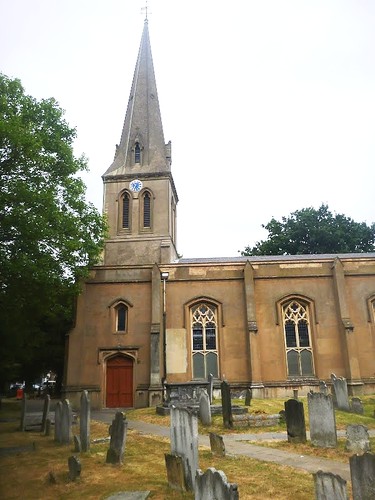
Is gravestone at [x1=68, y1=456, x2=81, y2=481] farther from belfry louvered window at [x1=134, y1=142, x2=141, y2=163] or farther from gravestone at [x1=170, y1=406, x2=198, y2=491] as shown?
belfry louvered window at [x1=134, y1=142, x2=141, y2=163]

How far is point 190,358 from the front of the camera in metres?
22.1

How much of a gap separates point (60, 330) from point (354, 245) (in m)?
29.0

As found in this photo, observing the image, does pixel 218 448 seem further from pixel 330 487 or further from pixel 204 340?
pixel 204 340

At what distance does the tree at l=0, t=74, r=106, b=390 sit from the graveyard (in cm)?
534

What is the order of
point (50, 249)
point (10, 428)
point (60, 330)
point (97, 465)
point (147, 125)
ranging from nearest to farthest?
point (97, 465) → point (10, 428) → point (50, 249) → point (60, 330) → point (147, 125)

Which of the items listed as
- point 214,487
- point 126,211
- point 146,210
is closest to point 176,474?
point 214,487

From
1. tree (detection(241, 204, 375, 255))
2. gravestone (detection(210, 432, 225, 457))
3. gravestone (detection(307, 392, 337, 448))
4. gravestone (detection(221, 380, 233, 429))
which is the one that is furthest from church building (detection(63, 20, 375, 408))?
tree (detection(241, 204, 375, 255))

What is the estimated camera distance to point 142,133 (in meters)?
32.2

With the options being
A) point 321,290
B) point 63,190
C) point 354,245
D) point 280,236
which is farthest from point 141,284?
point 354,245

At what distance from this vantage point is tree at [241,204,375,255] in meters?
41.8

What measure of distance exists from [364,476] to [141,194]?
25703 mm

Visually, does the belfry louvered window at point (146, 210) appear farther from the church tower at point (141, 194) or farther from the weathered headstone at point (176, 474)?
the weathered headstone at point (176, 474)

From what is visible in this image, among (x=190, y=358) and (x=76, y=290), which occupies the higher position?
(x=76, y=290)

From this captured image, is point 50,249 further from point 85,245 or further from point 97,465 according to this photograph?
point 97,465
